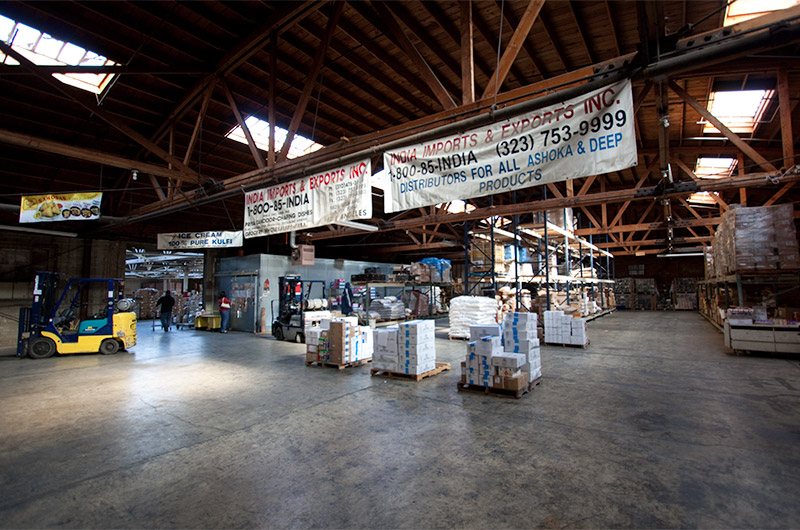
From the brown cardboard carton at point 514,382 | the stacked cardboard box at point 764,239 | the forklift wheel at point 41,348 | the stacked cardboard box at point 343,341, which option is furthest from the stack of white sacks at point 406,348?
the forklift wheel at point 41,348

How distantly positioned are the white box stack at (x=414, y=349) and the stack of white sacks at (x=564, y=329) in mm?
5960

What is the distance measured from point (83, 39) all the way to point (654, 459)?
36.6 ft

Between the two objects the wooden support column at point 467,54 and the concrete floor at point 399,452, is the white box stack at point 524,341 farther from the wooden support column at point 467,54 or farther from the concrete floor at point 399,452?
the wooden support column at point 467,54

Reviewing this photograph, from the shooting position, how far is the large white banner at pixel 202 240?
1081 centimetres

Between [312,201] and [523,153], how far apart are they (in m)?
4.06

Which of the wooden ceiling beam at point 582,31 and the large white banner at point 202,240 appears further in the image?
the large white banner at point 202,240

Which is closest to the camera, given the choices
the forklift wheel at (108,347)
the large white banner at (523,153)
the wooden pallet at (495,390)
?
the large white banner at (523,153)

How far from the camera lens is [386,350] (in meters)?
7.97

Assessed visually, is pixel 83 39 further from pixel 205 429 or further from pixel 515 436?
pixel 515 436

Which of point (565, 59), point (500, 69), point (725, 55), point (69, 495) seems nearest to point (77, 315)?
point (69, 495)

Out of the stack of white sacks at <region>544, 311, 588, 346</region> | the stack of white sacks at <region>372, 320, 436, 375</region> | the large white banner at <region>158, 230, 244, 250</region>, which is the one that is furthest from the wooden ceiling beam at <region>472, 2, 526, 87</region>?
the stack of white sacks at <region>544, 311, 588, 346</region>

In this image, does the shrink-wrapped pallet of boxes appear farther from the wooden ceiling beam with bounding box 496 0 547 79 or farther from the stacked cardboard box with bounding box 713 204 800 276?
the stacked cardboard box with bounding box 713 204 800 276

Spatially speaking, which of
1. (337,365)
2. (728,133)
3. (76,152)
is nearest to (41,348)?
(76,152)

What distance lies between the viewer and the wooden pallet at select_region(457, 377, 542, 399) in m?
6.26
